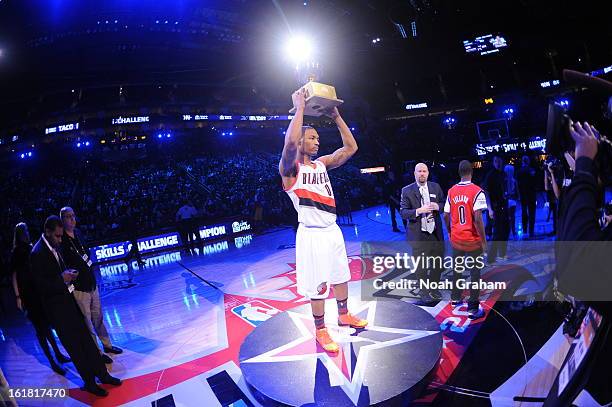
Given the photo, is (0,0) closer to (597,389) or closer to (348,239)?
(348,239)

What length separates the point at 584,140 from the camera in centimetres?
125

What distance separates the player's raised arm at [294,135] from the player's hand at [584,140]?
1964 millimetres

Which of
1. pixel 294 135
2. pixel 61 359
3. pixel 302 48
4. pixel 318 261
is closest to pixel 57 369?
pixel 61 359

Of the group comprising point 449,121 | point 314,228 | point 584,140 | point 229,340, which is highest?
point 449,121

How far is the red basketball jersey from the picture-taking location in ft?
12.6

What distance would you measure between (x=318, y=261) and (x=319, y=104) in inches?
59.5

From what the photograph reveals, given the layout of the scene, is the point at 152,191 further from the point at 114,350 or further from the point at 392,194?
the point at 114,350

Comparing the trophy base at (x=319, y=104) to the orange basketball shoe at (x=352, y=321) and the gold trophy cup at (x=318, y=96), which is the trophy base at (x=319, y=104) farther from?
the orange basketball shoe at (x=352, y=321)

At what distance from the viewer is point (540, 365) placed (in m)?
2.70

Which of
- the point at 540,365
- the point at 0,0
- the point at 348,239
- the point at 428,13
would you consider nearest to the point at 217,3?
the point at 0,0

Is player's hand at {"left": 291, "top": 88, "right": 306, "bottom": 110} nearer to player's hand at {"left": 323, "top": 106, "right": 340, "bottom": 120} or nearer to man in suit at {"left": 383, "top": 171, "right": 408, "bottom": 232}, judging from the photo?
player's hand at {"left": 323, "top": 106, "right": 340, "bottom": 120}

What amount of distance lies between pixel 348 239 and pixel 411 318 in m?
6.29

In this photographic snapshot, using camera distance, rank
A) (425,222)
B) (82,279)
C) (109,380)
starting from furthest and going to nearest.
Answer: (425,222) < (82,279) < (109,380)

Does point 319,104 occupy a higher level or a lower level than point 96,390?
higher
